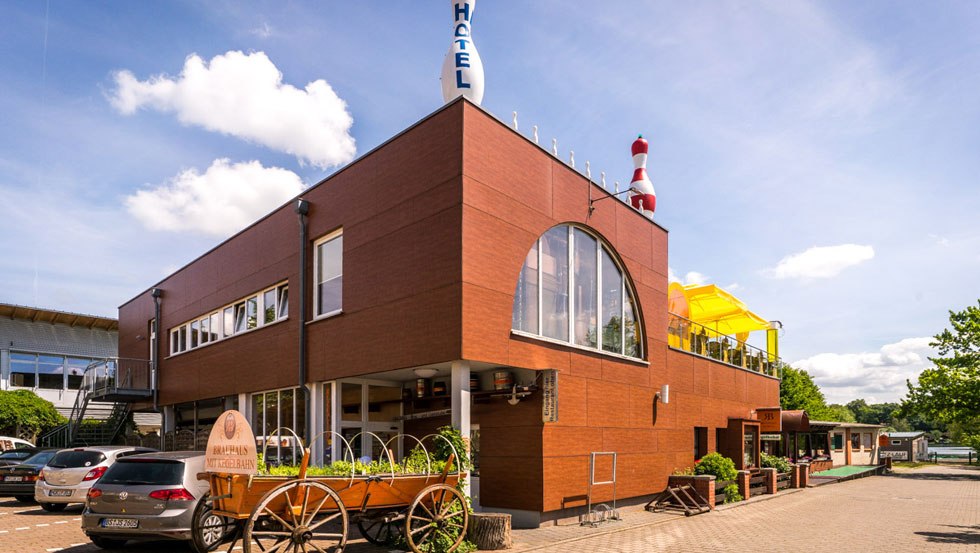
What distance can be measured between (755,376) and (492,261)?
17463 millimetres

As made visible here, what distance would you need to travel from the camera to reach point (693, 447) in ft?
65.1

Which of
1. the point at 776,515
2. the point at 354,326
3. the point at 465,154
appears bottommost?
the point at 776,515

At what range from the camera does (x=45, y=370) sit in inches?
1501

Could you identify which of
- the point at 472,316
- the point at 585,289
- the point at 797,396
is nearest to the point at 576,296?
the point at 585,289

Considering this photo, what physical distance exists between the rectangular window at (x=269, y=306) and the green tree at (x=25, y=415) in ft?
61.6

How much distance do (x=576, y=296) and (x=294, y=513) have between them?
817 cm

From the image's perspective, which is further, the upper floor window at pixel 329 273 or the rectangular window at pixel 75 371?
the rectangular window at pixel 75 371

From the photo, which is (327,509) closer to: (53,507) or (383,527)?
(383,527)

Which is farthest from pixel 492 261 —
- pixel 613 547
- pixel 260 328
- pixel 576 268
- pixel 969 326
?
pixel 969 326

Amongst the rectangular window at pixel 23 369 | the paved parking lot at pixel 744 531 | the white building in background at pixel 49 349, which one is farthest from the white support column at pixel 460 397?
the rectangular window at pixel 23 369

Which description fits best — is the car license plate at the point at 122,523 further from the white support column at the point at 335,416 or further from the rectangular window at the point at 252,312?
the rectangular window at the point at 252,312

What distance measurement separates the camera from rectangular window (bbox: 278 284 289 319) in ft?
55.7

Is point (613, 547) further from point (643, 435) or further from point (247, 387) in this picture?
point (247, 387)

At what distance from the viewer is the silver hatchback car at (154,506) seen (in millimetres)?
9891
